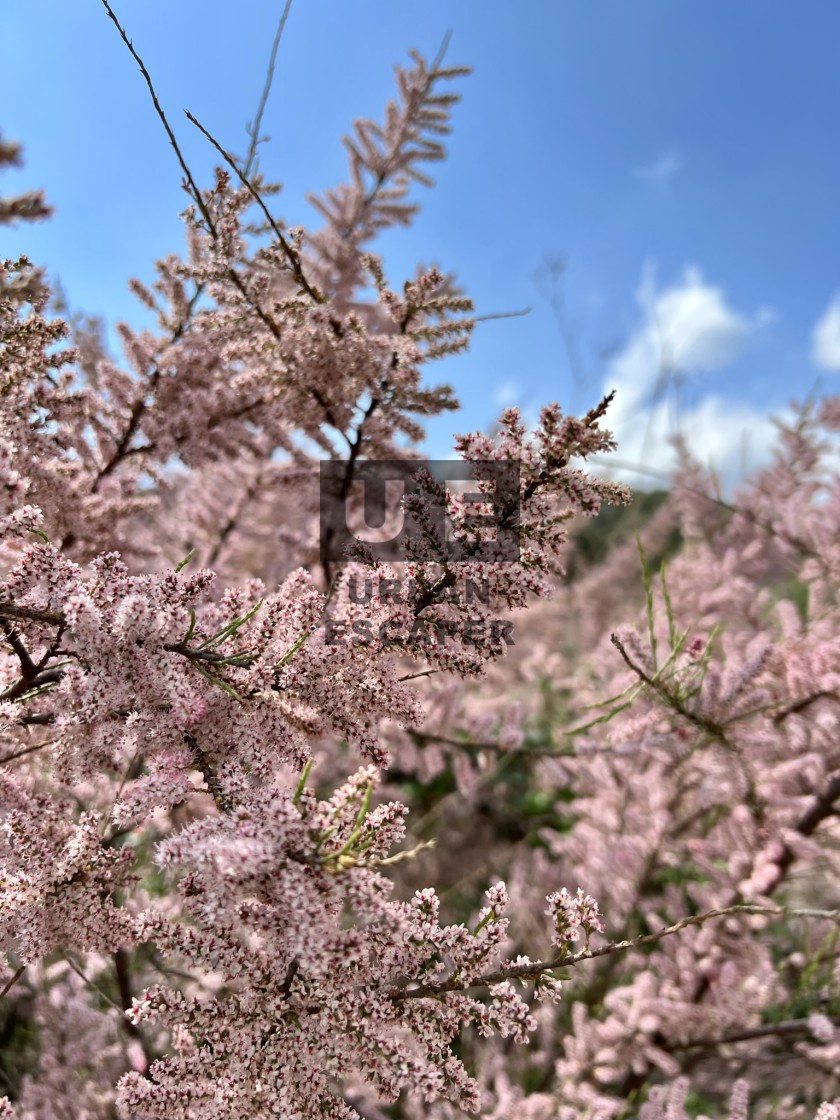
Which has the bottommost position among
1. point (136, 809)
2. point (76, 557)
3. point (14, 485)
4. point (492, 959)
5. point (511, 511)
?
point (492, 959)

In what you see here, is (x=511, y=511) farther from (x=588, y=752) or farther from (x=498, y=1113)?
(x=498, y=1113)

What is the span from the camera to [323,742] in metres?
2.32

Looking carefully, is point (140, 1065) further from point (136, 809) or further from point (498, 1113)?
point (136, 809)

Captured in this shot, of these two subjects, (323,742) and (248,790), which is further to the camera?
(323,742)

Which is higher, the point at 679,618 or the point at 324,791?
the point at 679,618

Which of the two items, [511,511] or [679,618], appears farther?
[679,618]

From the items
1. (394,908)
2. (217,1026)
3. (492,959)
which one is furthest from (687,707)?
(217,1026)

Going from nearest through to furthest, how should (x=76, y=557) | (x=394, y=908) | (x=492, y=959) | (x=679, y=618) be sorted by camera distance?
(x=394, y=908)
(x=492, y=959)
(x=76, y=557)
(x=679, y=618)

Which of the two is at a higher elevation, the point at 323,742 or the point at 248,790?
the point at 323,742

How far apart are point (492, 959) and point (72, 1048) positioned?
2335 mm

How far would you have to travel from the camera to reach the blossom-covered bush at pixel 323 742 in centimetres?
109

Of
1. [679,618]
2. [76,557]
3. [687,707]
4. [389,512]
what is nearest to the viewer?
[76,557]

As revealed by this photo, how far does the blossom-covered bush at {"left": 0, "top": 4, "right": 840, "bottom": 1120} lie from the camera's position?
3.59ft

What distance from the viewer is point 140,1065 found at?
230cm
